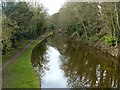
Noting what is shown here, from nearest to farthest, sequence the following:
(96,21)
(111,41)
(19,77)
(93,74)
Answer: (19,77) → (93,74) → (111,41) → (96,21)

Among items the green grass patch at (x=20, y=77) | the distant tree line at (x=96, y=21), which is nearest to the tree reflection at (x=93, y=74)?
the green grass patch at (x=20, y=77)

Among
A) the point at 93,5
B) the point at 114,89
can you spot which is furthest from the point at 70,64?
the point at 93,5

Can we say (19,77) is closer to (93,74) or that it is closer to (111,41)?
(93,74)

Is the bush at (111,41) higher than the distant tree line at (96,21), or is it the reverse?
the distant tree line at (96,21)

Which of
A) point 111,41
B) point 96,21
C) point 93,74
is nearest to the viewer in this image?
point 93,74

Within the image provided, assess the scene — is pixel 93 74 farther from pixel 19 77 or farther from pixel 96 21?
pixel 96 21

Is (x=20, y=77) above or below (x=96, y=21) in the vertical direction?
below

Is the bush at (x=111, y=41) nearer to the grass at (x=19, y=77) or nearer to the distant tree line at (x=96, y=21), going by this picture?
the distant tree line at (x=96, y=21)

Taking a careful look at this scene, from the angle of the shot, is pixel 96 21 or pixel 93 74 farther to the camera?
pixel 96 21

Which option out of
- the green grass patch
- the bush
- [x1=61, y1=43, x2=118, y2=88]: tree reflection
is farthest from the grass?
the bush

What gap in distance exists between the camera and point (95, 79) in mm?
28094

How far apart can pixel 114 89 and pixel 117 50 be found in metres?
21.8

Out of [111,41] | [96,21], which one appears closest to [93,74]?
[111,41]

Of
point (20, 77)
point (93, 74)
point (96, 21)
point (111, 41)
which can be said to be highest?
point (96, 21)
